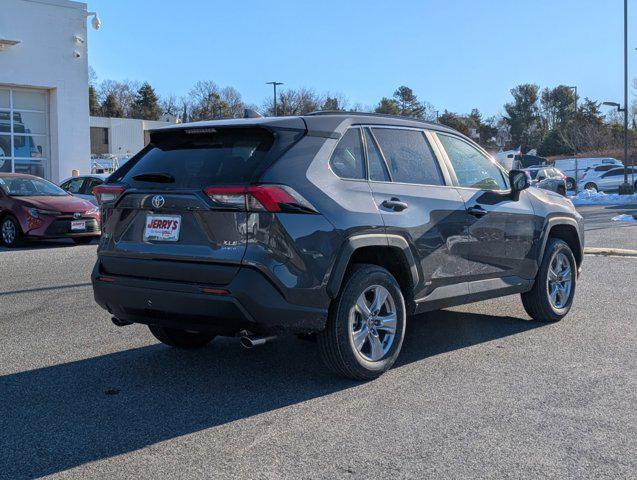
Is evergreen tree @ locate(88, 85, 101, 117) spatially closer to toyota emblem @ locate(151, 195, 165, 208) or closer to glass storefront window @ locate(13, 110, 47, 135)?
glass storefront window @ locate(13, 110, 47, 135)

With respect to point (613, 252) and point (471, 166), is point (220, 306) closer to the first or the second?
point (471, 166)

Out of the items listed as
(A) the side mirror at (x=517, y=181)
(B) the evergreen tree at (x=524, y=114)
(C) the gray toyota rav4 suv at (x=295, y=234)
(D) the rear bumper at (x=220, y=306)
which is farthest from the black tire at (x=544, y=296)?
(B) the evergreen tree at (x=524, y=114)

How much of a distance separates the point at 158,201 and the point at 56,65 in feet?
78.3

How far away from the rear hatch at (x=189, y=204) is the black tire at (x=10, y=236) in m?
10.1

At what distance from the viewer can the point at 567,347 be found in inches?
235

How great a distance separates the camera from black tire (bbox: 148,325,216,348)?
579 centimetres

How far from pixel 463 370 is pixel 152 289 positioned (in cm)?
232

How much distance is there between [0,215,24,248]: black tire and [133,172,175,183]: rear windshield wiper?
1028 centimetres

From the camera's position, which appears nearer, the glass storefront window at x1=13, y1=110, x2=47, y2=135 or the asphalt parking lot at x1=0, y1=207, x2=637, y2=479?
the asphalt parking lot at x1=0, y1=207, x2=637, y2=479

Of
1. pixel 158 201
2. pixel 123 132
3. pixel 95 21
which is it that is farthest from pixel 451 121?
pixel 158 201

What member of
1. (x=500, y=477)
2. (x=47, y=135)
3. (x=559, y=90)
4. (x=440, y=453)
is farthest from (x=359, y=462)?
(x=559, y=90)

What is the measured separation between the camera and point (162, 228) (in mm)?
4707

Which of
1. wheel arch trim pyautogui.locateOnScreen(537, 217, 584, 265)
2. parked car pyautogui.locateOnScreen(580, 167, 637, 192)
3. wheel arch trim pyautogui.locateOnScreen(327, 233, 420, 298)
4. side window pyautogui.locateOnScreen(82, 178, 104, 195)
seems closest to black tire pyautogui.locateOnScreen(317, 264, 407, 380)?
wheel arch trim pyautogui.locateOnScreen(327, 233, 420, 298)

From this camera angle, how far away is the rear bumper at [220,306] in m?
4.38
